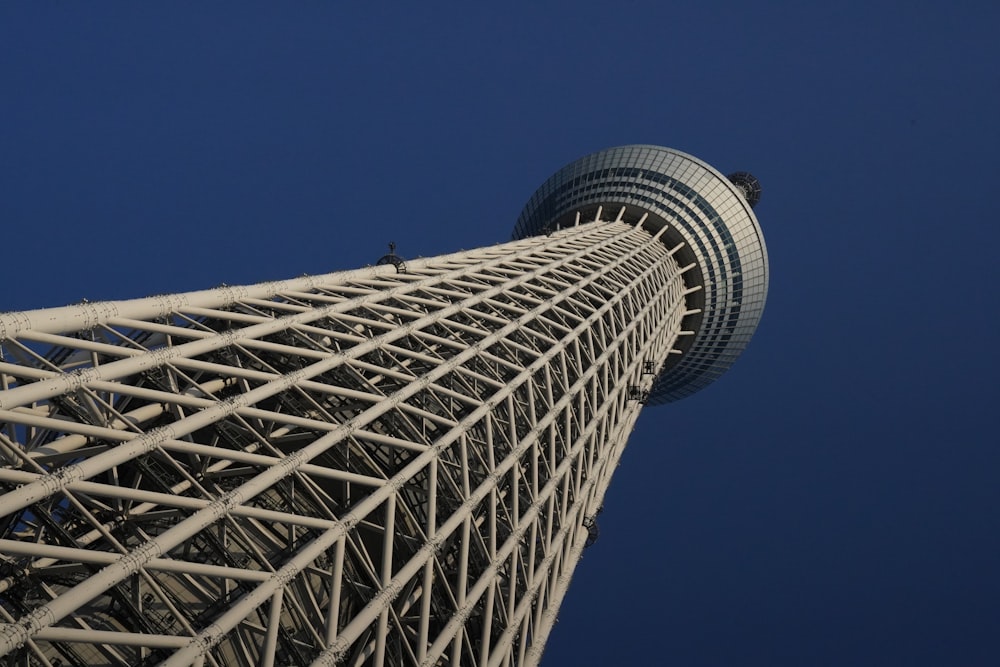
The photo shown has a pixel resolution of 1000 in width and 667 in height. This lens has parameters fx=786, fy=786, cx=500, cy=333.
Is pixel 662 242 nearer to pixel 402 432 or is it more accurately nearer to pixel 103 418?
pixel 402 432

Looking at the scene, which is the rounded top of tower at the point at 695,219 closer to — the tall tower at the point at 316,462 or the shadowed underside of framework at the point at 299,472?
the tall tower at the point at 316,462

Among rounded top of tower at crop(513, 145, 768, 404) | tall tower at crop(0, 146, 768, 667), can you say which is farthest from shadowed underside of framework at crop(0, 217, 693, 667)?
rounded top of tower at crop(513, 145, 768, 404)

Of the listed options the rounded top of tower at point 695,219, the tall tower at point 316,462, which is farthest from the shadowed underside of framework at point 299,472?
the rounded top of tower at point 695,219

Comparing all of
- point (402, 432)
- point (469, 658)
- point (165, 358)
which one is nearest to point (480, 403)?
point (402, 432)

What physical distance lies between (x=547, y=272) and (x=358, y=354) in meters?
31.3

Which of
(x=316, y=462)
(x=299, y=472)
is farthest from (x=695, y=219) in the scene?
(x=299, y=472)

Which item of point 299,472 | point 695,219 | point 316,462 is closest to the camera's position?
point 299,472

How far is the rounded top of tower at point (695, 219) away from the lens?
318 feet

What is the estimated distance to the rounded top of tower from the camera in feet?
318

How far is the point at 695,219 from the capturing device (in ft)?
316

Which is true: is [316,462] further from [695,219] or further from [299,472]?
[695,219]

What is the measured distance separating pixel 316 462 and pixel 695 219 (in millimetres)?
71831

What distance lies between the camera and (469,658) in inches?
1464

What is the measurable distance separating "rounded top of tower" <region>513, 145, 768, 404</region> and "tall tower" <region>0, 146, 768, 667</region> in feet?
87.6
